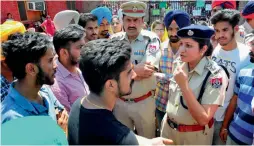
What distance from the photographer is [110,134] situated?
1123mm

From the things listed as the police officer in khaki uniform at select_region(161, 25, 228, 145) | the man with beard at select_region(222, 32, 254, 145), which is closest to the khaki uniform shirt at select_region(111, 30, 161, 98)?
the police officer in khaki uniform at select_region(161, 25, 228, 145)

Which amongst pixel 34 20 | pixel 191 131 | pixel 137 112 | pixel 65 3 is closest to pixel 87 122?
pixel 191 131

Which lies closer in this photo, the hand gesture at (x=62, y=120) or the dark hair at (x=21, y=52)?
the dark hair at (x=21, y=52)

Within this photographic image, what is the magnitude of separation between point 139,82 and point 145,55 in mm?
291

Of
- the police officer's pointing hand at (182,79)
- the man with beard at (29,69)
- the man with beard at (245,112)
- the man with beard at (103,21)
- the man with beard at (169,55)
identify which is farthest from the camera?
the man with beard at (103,21)

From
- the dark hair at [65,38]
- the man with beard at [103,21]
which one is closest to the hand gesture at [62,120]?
the dark hair at [65,38]

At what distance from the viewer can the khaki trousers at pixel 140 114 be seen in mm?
2584

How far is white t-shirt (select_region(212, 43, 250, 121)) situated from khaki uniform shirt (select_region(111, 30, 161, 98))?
2.11ft

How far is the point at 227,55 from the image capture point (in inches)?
92.3

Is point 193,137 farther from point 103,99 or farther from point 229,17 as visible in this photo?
point 229,17

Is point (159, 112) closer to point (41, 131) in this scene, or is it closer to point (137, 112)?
point (137, 112)

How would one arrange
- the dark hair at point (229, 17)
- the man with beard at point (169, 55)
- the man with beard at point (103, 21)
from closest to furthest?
the dark hair at point (229, 17) < the man with beard at point (169, 55) < the man with beard at point (103, 21)

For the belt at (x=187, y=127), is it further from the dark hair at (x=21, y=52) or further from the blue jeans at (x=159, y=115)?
the dark hair at (x=21, y=52)

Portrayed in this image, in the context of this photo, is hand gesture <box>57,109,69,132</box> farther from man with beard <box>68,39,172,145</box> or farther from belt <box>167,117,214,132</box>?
belt <box>167,117,214,132</box>
